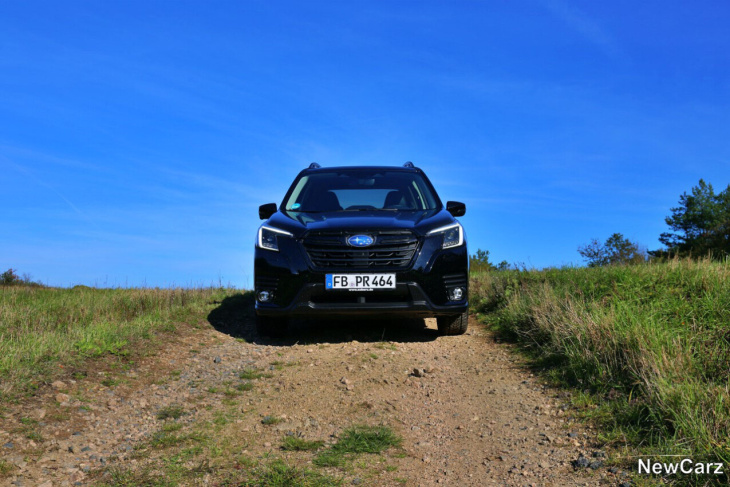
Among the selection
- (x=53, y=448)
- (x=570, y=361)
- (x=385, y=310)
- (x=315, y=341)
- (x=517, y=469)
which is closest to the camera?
(x=517, y=469)

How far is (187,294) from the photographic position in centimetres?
1054

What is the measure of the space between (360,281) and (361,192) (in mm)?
2246

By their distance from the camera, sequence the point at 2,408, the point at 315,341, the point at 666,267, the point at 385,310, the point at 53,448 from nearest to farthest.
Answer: the point at 53,448
the point at 2,408
the point at 385,310
the point at 315,341
the point at 666,267

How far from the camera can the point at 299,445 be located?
12.9ft

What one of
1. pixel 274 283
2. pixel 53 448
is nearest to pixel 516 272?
pixel 274 283

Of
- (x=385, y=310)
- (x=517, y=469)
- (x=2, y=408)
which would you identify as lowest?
(x=517, y=469)

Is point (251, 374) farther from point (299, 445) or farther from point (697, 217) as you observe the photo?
point (697, 217)

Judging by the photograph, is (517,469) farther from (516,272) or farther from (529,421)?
(516,272)

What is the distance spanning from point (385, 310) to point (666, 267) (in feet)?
15.1

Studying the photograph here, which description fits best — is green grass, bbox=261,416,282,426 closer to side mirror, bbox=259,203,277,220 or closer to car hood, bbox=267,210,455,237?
car hood, bbox=267,210,455,237

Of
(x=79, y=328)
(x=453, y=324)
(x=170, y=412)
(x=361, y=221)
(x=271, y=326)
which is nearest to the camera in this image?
(x=170, y=412)

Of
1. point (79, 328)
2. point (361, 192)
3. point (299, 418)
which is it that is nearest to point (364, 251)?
point (361, 192)

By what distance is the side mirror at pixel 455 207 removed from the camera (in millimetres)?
7840

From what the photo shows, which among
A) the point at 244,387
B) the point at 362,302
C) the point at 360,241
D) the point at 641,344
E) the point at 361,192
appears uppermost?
the point at 361,192
